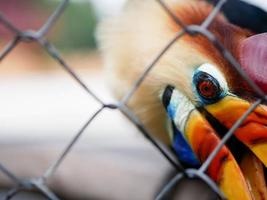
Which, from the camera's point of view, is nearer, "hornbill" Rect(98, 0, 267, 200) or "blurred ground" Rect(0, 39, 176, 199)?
"hornbill" Rect(98, 0, 267, 200)

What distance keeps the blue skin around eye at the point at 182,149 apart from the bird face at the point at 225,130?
0.11 feet

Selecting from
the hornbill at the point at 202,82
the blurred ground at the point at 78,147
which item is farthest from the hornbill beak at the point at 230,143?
the blurred ground at the point at 78,147

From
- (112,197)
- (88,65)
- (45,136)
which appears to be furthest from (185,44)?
(88,65)

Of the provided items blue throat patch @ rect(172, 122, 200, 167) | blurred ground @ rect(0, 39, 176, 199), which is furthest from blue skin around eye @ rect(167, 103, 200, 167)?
blurred ground @ rect(0, 39, 176, 199)

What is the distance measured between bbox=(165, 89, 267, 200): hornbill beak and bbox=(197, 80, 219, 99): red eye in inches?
0.5

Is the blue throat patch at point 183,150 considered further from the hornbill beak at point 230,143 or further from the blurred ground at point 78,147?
the blurred ground at point 78,147

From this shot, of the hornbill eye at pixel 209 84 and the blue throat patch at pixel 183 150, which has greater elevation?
the hornbill eye at pixel 209 84

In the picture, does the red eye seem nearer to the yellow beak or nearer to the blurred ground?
the yellow beak

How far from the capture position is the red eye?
0.81m

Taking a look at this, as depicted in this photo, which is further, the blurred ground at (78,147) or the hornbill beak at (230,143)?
the blurred ground at (78,147)

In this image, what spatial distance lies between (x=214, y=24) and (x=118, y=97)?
0.58ft

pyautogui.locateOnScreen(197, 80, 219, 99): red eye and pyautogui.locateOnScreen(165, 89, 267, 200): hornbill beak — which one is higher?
pyautogui.locateOnScreen(197, 80, 219, 99): red eye

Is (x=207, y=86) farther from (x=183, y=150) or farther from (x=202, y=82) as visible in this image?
(x=183, y=150)

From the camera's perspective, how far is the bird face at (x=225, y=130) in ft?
2.63
